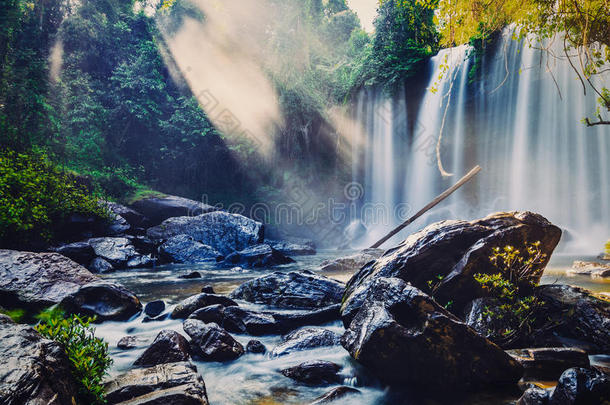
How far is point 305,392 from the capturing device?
2836 millimetres

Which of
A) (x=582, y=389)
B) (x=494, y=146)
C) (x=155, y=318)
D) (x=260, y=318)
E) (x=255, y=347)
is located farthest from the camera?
(x=494, y=146)

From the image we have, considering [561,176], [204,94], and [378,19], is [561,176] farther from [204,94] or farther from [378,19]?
[204,94]

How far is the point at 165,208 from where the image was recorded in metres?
15.8

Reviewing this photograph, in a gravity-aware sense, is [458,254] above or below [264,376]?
above

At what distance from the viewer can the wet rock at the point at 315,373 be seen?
9.87ft

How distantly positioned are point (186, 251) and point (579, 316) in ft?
39.1

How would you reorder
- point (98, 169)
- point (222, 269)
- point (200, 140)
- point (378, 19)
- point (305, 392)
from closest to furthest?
1. point (305, 392)
2. point (222, 269)
3. point (98, 169)
4. point (378, 19)
5. point (200, 140)

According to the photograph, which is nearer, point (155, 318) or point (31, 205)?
point (155, 318)

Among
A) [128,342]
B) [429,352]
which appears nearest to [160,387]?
[128,342]

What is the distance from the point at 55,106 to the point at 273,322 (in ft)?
77.8

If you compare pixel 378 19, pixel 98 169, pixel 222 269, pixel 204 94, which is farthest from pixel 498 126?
pixel 98 169

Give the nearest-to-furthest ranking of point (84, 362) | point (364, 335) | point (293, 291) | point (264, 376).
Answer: point (84, 362) → point (364, 335) → point (264, 376) → point (293, 291)

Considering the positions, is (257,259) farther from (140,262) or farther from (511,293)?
(511,293)

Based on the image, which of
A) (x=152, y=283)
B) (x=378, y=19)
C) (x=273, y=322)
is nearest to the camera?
(x=273, y=322)
